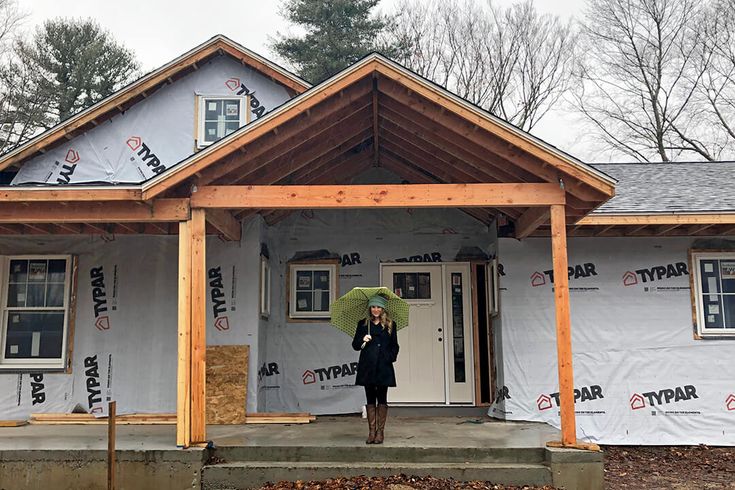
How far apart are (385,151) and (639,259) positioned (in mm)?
3829

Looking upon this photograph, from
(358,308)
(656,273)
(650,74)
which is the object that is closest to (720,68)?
(650,74)

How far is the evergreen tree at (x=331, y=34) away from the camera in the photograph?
71.7 feet

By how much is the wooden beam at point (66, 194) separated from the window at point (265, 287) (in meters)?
2.65

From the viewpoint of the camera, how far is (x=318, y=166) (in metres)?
8.41

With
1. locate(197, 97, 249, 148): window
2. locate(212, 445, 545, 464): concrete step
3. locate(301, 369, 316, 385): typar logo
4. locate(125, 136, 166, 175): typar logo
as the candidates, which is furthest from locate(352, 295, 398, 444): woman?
locate(125, 136, 166, 175): typar logo

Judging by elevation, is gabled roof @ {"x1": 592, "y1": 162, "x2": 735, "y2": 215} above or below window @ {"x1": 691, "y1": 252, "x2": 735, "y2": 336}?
above

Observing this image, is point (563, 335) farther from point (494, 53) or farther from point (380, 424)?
point (494, 53)

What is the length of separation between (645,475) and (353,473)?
11.6 ft

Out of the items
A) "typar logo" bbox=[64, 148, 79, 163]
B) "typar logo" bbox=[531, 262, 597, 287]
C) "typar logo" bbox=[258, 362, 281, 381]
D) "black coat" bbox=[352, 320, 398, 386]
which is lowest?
"typar logo" bbox=[258, 362, 281, 381]

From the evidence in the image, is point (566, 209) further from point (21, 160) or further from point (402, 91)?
point (21, 160)

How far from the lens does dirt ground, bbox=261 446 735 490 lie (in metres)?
6.12

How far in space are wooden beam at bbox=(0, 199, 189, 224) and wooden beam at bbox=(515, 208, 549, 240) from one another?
4.05m

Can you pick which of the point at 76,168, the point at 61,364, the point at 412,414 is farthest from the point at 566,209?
the point at 76,168

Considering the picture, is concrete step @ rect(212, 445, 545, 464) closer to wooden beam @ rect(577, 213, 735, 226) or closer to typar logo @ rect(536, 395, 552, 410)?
typar logo @ rect(536, 395, 552, 410)
